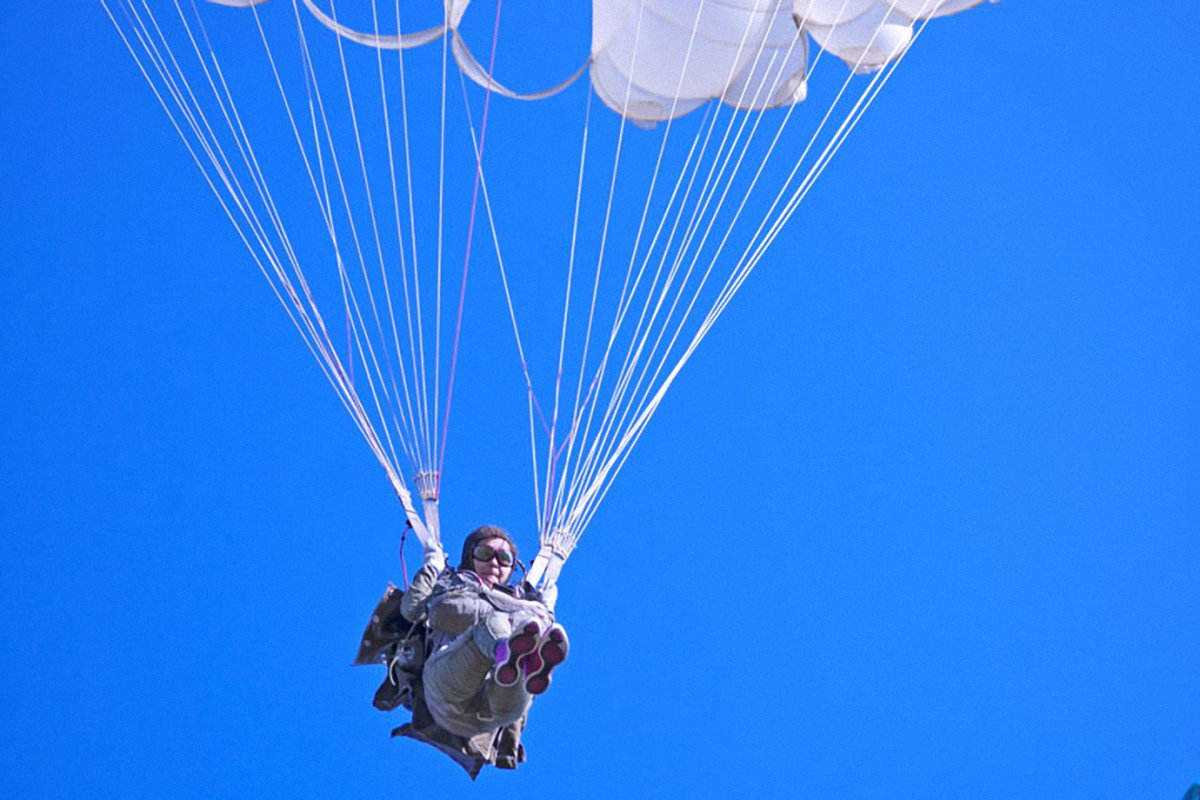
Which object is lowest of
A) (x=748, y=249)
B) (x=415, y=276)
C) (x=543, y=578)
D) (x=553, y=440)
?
(x=543, y=578)

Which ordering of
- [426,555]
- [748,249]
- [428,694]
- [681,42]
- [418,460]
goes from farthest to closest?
1. [681,42]
2. [748,249]
3. [418,460]
4. [426,555]
5. [428,694]

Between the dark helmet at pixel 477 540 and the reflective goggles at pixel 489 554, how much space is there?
38mm

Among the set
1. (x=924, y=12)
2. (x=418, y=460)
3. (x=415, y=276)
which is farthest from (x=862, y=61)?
(x=418, y=460)

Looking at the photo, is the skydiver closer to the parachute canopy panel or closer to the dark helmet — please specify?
the dark helmet

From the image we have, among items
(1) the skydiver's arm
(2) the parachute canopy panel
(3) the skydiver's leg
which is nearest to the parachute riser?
(1) the skydiver's arm

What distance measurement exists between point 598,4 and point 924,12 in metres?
2.24

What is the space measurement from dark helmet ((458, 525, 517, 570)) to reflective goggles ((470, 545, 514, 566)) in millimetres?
38

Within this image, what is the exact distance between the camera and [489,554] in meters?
7.82

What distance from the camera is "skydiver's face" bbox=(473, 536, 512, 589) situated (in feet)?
25.6

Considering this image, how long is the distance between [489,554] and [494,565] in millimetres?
68

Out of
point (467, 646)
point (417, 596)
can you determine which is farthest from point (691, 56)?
point (467, 646)

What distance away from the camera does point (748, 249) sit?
916 centimetres

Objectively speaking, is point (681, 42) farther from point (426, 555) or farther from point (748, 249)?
point (426, 555)

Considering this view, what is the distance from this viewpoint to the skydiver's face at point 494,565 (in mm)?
7812
